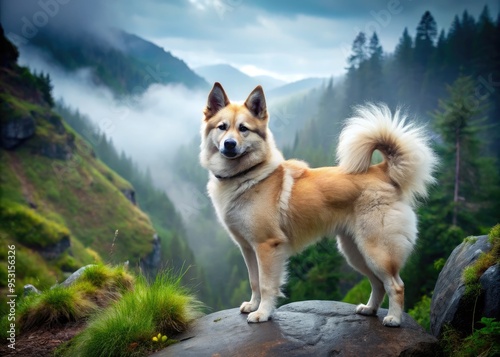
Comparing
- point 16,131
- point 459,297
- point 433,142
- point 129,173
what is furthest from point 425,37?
point 129,173

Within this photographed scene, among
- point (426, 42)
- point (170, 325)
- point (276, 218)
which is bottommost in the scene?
point (170, 325)

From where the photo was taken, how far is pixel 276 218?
466 cm

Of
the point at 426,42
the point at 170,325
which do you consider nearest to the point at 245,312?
the point at 170,325

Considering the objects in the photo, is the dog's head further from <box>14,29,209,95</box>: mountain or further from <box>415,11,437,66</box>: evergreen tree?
<box>14,29,209,95</box>: mountain

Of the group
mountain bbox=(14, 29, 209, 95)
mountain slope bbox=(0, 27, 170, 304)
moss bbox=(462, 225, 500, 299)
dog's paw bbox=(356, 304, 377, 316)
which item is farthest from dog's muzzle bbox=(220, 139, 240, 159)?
mountain bbox=(14, 29, 209, 95)

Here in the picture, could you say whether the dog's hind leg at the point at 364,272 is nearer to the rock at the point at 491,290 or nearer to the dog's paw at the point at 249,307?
the rock at the point at 491,290

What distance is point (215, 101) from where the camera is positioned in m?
5.07

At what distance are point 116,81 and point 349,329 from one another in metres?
122

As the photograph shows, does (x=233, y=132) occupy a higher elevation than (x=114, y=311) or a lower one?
higher

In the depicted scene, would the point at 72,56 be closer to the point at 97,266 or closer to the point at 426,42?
the point at 426,42

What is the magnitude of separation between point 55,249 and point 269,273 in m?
37.8

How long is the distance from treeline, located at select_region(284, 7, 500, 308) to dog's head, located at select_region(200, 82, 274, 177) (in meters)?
1.13

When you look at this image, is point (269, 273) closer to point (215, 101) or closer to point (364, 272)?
point (364, 272)

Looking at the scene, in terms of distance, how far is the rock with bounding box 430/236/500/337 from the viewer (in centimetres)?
410
